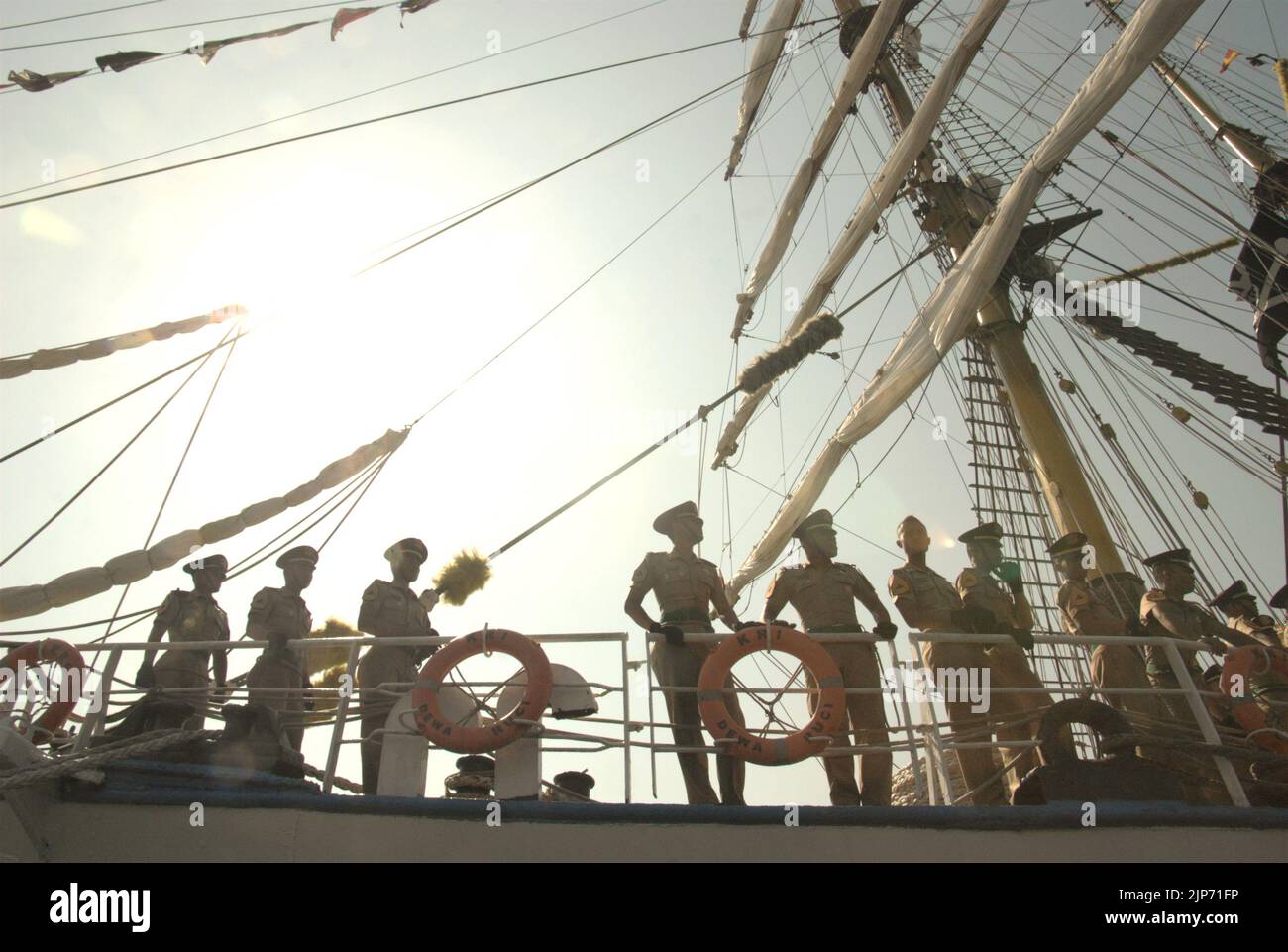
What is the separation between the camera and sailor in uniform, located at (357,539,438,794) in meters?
5.43

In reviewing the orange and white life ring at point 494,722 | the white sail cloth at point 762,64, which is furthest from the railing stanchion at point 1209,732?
the white sail cloth at point 762,64

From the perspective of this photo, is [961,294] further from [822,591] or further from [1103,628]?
[822,591]

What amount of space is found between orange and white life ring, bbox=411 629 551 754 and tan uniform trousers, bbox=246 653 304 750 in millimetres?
1108

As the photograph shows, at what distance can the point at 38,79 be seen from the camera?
8.23 metres

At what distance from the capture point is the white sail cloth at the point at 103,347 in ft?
Answer: 24.1

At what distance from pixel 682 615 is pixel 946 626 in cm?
207

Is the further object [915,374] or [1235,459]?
[1235,459]

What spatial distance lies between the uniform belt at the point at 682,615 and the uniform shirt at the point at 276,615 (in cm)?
257

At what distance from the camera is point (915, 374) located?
1205cm

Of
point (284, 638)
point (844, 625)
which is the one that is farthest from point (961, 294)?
point (284, 638)

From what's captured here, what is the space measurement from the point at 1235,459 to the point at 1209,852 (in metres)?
11.2

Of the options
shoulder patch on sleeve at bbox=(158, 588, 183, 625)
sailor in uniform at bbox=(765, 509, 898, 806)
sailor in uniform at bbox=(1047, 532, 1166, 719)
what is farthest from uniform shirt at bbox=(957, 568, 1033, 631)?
shoulder patch on sleeve at bbox=(158, 588, 183, 625)
